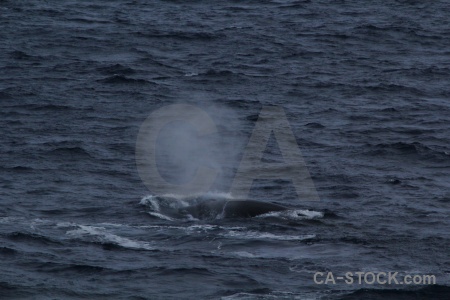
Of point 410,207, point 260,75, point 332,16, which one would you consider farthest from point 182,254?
point 332,16

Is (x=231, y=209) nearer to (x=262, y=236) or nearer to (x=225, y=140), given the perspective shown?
(x=262, y=236)

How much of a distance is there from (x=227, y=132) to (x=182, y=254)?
21.6 metres

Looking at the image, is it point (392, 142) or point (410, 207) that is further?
point (392, 142)

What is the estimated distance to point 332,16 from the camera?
95.1 m

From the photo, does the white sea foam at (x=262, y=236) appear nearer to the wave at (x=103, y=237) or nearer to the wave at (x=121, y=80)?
the wave at (x=103, y=237)

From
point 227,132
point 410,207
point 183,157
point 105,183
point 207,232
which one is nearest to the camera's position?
point 207,232

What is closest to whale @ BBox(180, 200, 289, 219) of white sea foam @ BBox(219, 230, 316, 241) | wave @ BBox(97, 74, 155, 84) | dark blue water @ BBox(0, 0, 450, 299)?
dark blue water @ BBox(0, 0, 450, 299)

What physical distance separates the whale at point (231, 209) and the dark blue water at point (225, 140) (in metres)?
0.97

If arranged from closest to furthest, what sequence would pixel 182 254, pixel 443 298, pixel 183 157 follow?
pixel 443 298, pixel 182 254, pixel 183 157

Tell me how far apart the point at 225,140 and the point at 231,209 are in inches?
550

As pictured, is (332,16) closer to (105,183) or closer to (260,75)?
(260,75)

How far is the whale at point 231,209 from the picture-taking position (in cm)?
4600

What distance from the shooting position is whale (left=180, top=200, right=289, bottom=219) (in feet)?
151

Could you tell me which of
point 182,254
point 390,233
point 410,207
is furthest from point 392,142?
point 182,254
